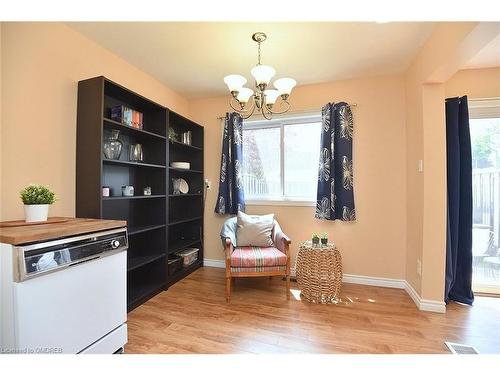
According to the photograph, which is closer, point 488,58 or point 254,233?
point 488,58

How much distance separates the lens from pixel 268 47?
2.10 m

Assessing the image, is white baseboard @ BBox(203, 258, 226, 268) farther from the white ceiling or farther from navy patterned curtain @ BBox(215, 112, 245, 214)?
the white ceiling

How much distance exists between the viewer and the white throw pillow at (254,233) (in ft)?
8.77

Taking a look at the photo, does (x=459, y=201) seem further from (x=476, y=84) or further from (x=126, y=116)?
(x=126, y=116)

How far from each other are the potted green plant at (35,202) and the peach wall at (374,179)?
247 centimetres

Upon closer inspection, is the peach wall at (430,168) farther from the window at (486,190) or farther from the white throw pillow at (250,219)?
the white throw pillow at (250,219)

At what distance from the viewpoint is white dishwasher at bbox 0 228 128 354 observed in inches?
37.6

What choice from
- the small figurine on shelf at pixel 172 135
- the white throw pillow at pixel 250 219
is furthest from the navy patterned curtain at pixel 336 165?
the small figurine on shelf at pixel 172 135

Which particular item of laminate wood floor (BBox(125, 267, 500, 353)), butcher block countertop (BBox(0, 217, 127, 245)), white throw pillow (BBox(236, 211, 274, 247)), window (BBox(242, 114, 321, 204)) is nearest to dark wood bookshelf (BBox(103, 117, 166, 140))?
butcher block countertop (BBox(0, 217, 127, 245))

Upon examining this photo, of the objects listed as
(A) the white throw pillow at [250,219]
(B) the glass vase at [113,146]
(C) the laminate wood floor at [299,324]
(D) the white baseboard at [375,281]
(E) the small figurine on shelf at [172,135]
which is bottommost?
(C) the laminate wood floor at [299,324]

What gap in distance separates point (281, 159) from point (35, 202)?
2.45 meters

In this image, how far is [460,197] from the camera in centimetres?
220

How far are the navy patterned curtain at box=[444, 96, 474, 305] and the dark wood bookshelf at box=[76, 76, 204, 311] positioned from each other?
2.79 m

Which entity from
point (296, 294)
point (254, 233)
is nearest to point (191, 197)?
point (254, 233)
